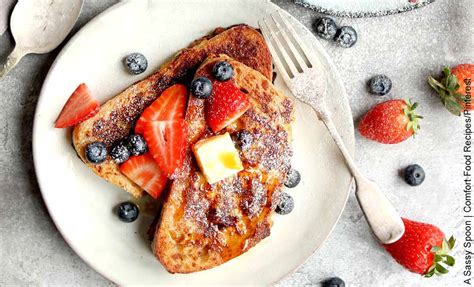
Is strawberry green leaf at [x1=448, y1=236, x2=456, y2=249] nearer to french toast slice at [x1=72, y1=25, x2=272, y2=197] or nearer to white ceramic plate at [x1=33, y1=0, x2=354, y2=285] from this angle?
white ceramic plate at [x1=33, y1=0, x2=354, y2=285]

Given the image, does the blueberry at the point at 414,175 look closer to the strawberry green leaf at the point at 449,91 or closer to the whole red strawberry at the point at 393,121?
the whole red strawberry at the point at 393,121

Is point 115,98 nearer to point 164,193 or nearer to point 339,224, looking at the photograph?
point 164,193

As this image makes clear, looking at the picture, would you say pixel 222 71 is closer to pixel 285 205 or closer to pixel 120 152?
pixel 120 152

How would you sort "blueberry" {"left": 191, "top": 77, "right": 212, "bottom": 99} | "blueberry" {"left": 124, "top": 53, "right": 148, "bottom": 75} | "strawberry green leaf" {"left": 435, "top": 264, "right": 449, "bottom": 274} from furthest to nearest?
"strawberry green leaf" {"left": 435, "top": 264, "right": 449, "bottom": 274}, "blueberry" {"left": 124, "top": 53, "right": 148, "bottom": 75}, "blueberry" {"left": 191, "top": 77, "right": 212, "bottom": 99}

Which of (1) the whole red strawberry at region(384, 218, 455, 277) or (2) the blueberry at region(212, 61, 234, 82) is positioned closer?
(2) the blueberry at region(212, 61, 234, 82)

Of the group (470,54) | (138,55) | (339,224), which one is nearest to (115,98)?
(138,55)

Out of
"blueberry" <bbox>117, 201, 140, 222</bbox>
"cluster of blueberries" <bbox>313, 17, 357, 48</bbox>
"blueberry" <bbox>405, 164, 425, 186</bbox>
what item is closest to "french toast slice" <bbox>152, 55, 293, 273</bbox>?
"blueberry" <bbox>117, 201, 140, 222</bbox>
